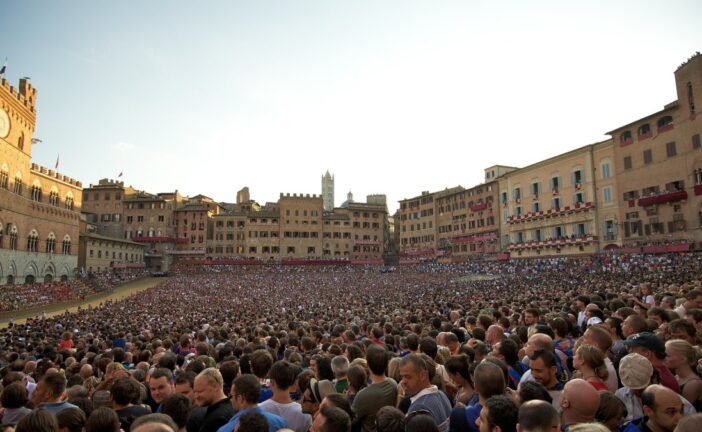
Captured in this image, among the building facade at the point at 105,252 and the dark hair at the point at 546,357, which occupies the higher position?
the building facade at the point at 105,252

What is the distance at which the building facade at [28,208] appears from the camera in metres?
43.4

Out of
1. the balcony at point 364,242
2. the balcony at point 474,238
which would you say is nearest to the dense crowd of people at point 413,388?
the balcony at point 474,238

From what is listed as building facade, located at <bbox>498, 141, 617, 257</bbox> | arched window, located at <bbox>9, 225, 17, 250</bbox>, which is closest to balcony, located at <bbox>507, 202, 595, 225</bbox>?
building facade, located at <bbox>498, 141, 617, 257</bbox>

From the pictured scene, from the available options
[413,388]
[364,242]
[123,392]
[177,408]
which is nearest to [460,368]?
[413,388]

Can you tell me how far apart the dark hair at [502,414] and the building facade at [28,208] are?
52.9 metres

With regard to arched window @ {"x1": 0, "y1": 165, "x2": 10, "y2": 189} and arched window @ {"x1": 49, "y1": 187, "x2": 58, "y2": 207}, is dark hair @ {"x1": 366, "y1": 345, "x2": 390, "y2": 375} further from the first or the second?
arched window @ {"x1": 49, "y1": 187, "x2": 58, "y2": 207}

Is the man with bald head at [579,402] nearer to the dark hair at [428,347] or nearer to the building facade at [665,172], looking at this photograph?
the dark hair at [428,347]

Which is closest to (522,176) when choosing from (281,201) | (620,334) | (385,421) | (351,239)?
(351,239)

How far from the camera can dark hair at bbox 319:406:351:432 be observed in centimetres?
339

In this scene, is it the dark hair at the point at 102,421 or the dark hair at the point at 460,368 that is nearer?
the dark hair at the point at 102,421

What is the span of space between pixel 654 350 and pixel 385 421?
3515 millimetres

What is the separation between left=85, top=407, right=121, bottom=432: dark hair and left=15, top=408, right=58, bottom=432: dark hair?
260 mm

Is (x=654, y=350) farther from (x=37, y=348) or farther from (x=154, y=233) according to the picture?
(x=154, y=233)

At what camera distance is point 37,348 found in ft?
38.5
